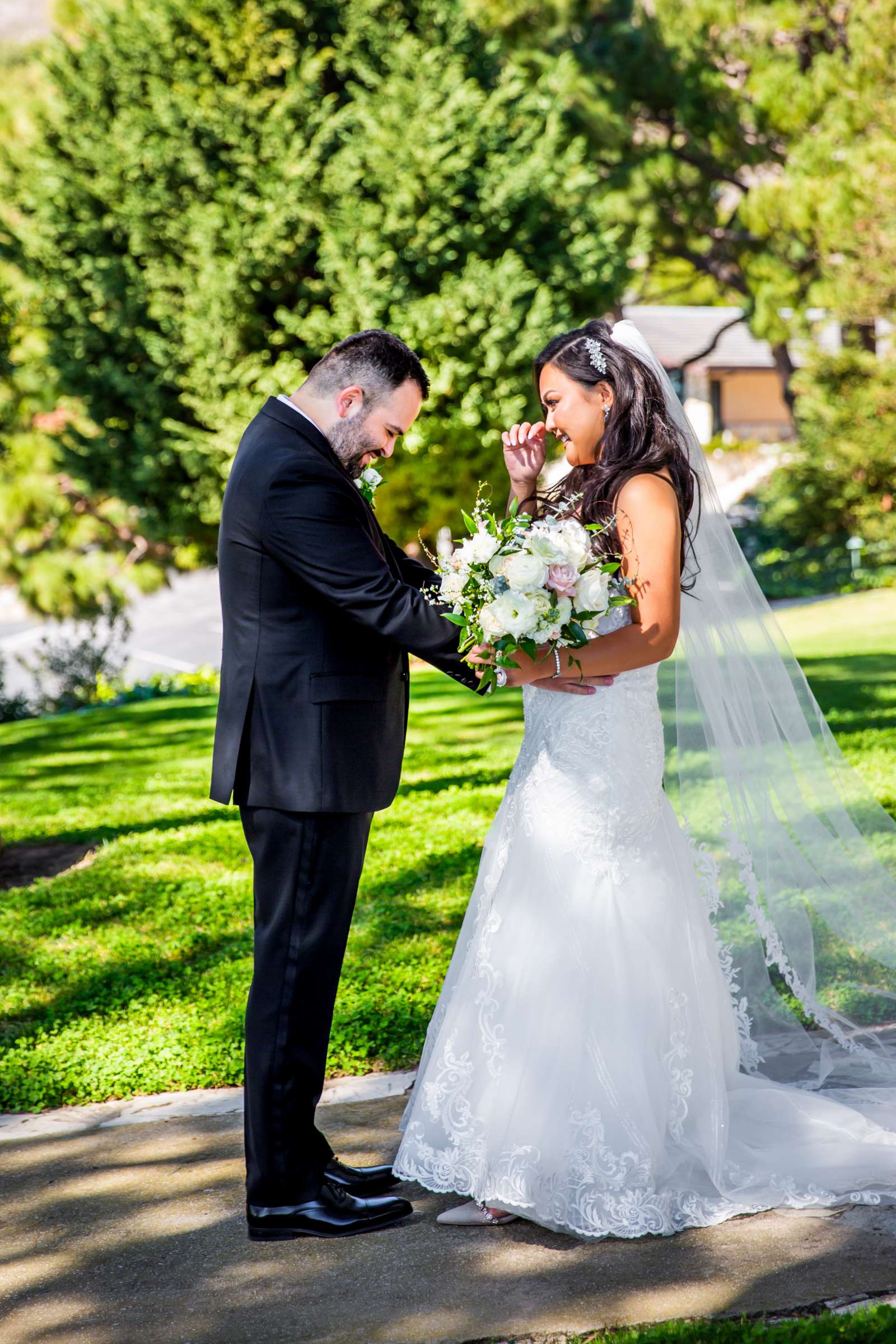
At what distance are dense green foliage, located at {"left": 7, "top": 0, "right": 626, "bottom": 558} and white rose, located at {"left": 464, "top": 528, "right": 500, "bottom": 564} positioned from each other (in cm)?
1261

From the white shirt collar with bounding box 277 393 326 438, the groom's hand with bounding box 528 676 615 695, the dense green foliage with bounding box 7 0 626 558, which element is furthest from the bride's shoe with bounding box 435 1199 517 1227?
the dense green foliage with bounding box 7 0 626 558

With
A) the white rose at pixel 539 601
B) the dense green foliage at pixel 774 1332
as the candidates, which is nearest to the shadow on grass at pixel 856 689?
the white rose at pixel 539 601

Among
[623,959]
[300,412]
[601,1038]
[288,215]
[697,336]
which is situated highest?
[697,336]

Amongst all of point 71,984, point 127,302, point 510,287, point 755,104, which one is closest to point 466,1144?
point 71,984

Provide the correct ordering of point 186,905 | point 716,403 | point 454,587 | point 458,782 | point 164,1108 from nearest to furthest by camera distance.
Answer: point 454,587 < point 164,1108 < point 186,905 < point 458,782 < point 716,403

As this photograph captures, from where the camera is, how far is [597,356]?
3428 mm

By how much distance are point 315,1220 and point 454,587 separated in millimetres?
1664

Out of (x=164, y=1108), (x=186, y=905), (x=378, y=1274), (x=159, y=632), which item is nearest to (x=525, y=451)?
(x=378, y=1274)

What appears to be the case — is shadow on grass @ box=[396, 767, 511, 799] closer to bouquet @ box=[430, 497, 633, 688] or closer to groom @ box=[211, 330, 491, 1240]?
groom @ box=[211, 330, 491, 1240]

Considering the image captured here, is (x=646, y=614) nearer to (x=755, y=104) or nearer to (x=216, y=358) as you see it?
(x=216, y=358)

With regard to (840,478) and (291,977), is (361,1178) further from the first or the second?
(840,478)

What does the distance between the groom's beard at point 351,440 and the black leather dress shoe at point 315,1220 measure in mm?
1912

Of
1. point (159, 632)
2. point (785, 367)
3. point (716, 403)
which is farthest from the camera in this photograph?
point (716, 403)

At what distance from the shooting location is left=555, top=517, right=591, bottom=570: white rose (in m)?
3.03
